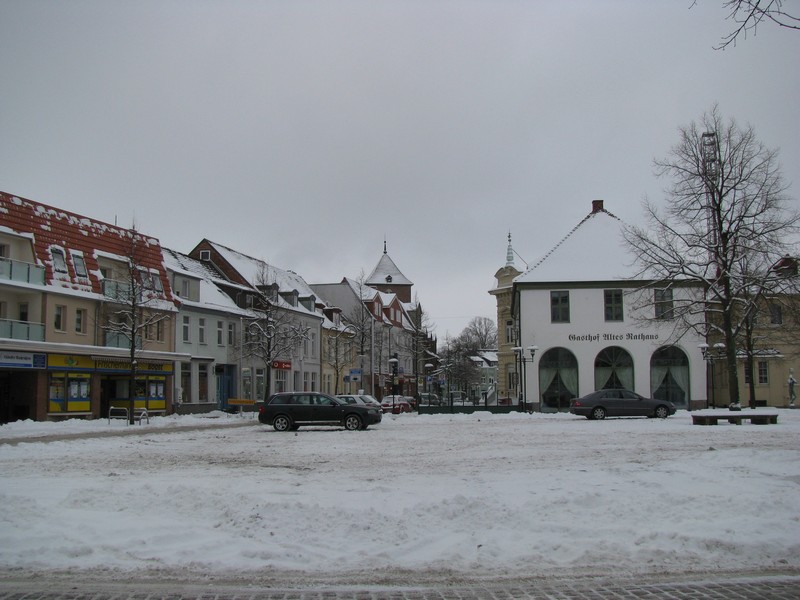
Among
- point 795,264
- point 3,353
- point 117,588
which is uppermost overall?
point 795,264

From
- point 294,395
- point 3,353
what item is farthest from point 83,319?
point 294,395

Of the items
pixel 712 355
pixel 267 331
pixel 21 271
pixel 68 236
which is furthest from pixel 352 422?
pixel 712 355

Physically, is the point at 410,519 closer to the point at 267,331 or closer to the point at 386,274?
the point at 267,331

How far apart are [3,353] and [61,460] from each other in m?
16.4

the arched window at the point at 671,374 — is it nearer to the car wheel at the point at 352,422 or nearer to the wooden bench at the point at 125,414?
the car wheel at the point at 352,422

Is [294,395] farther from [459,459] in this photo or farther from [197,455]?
[459,459]

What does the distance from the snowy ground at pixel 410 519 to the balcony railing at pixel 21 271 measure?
18.9 m

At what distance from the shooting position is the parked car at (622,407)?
35844 mm

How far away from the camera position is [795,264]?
34.5 metres

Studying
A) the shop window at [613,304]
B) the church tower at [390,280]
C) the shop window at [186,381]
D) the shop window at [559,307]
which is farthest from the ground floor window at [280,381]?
the church tower at [390,280]

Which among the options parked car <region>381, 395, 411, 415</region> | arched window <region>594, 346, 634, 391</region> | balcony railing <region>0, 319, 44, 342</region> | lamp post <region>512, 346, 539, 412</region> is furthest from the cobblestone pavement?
arched window <region>594, 346, 634, 391</region>

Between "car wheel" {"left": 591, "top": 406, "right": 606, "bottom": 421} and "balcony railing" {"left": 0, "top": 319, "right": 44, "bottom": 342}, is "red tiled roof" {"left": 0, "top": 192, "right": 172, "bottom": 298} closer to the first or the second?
"balcony railing" {"left": 0, "top": 319, "right": 44, "bottom": 342}

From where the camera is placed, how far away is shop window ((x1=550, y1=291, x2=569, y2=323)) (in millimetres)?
50688

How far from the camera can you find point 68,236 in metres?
37.2
